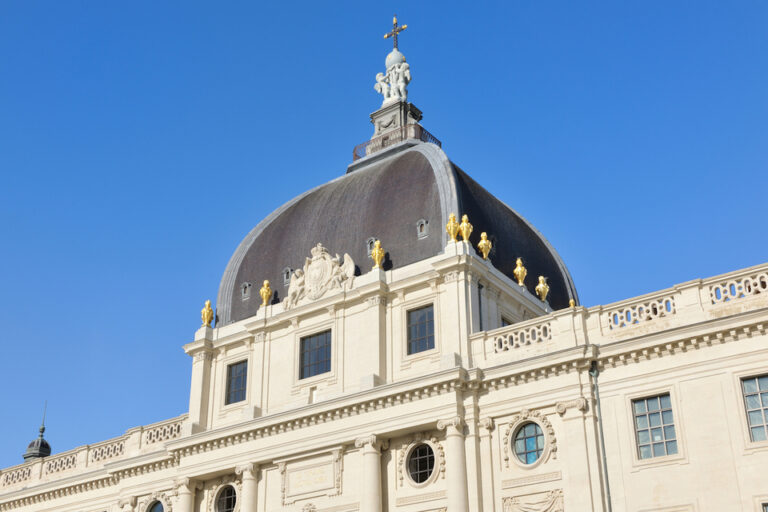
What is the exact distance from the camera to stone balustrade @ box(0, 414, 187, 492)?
132 feet

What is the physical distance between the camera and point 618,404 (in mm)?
28953

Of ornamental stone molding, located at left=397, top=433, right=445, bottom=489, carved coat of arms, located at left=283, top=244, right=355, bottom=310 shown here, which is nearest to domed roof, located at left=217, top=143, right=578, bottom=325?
carved coat of arms, located at left=283, top=244, right=355, bottom=310

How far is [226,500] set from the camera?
36594 millimetres

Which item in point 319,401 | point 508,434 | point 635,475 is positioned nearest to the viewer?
point 635,475

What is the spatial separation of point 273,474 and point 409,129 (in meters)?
17.1

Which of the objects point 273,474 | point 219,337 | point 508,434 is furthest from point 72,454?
point 508,434

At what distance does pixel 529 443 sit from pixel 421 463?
3890mm

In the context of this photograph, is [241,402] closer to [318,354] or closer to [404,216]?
[318,354]

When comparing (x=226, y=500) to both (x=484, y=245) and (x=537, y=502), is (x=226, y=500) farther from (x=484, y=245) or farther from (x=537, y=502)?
(x=484, y=245)

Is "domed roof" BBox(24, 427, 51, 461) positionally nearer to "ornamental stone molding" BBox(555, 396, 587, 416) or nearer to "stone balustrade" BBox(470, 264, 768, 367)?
"stone balustrade" BBox(470, 264, 768, 367)

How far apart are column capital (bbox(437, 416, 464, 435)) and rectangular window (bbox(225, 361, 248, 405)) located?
978 centimetres

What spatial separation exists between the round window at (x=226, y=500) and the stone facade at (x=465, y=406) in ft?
0.37

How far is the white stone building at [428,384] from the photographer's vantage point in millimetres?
27688

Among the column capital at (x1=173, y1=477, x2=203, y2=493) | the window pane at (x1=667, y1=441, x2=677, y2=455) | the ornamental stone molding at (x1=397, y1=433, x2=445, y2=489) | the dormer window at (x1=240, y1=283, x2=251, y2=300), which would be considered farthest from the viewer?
the dormer window at (x1=240, y1=283, x2=251, y2=300)
